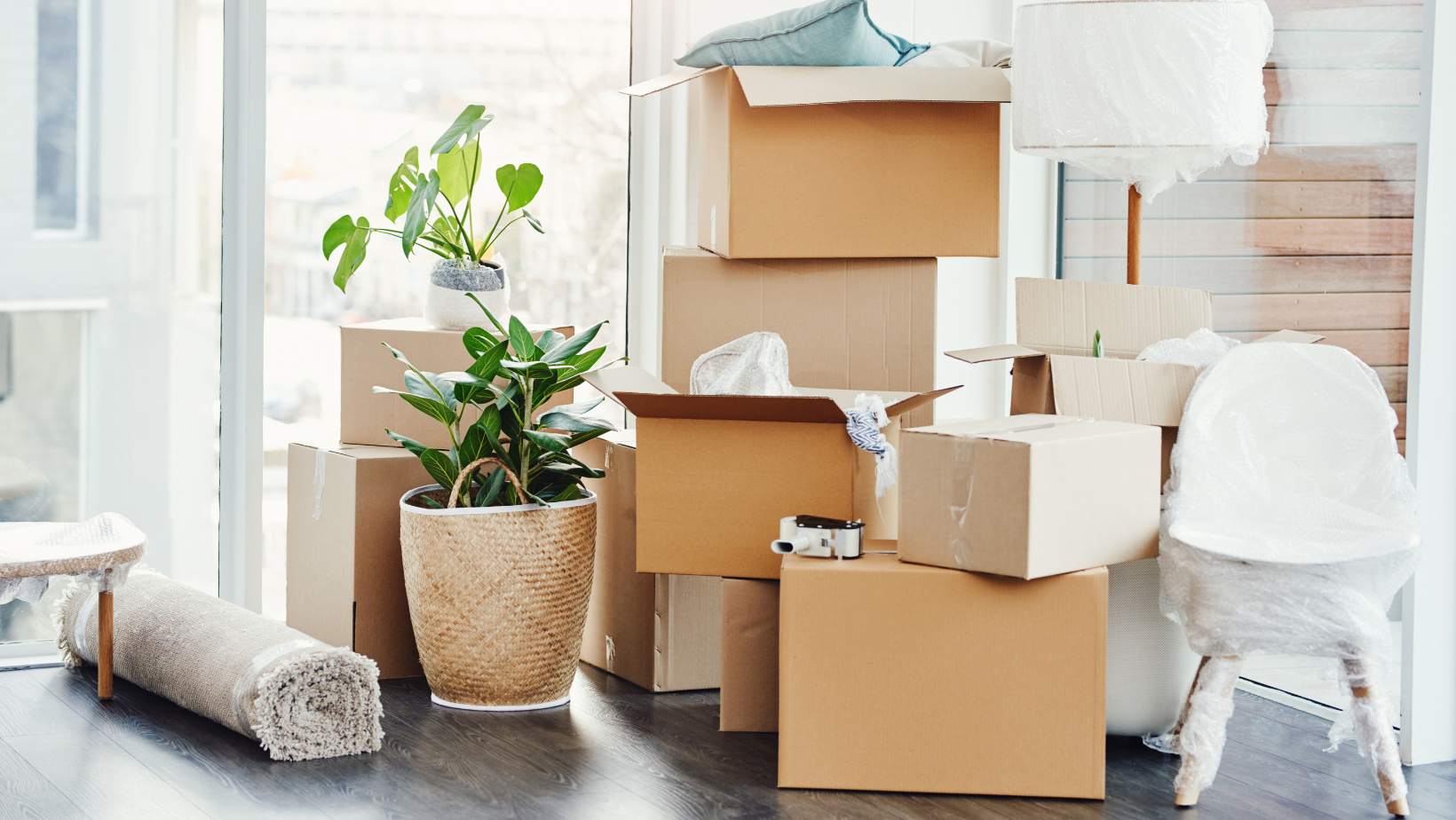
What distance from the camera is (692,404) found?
2137 mm

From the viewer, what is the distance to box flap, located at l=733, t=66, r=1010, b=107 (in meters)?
2.31

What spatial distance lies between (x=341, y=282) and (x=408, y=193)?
216 mm

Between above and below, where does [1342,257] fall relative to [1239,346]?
above

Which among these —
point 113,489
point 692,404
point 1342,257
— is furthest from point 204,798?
point 1342,257

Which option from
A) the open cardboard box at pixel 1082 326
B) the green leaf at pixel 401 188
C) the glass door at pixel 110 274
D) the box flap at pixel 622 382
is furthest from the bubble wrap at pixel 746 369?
the glass door at pixel 110 274

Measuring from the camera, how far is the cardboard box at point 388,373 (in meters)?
2.68

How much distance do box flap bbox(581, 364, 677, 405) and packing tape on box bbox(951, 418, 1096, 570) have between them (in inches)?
19.0

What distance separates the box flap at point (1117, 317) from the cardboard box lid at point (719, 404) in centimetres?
28

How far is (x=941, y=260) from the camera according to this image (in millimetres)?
3264

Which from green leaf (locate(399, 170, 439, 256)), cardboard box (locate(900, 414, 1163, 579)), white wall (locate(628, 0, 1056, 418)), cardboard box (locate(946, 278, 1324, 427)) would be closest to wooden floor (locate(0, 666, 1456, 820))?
cardboard box (locate(900, 414, 1163, 579))

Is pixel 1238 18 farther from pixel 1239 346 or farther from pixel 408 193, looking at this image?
pixel 408 193

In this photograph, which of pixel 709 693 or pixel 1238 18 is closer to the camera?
pixel 1238 18

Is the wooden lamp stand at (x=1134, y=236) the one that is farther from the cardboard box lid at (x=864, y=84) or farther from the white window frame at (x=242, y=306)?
the white window frame at (x=242, y=306)

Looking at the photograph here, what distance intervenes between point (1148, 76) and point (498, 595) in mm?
1351
